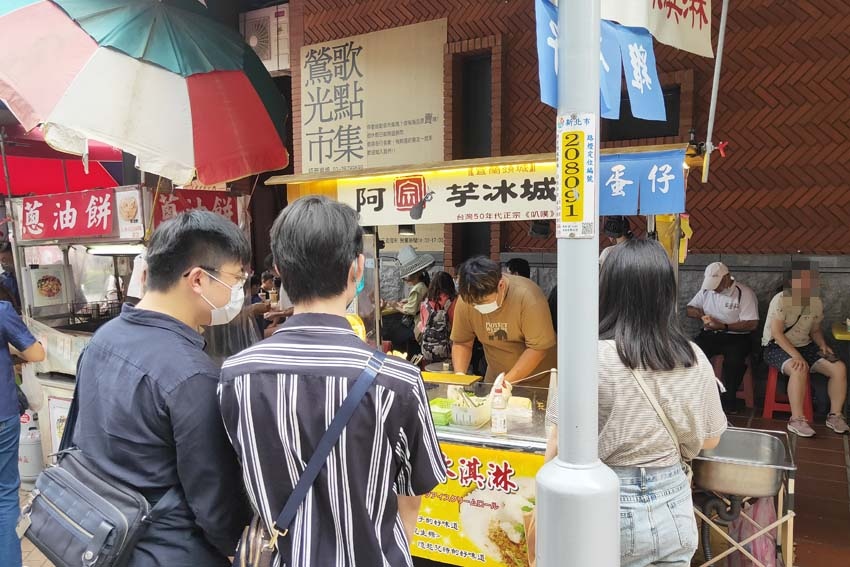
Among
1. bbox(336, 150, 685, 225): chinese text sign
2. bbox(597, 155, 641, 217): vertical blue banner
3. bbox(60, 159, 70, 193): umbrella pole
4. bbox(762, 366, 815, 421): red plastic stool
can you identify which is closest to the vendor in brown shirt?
bbox(336, 150, 685, 225): chinese text sign

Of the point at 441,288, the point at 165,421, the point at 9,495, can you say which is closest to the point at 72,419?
the point at 165,421

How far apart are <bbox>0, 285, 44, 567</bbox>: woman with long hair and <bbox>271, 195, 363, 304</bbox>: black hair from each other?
3.01 meters

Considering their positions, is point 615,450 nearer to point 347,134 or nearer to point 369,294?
point 369,294

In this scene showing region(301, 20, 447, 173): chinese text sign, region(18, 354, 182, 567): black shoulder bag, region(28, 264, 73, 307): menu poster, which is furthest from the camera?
region(301, 20, 447, 173): chinese text sign

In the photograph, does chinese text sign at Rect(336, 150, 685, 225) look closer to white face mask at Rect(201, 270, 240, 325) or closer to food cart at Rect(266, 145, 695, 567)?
food cart at Rect(266, 145, 695, 567)

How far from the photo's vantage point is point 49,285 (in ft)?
18.6

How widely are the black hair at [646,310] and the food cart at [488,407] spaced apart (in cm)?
121

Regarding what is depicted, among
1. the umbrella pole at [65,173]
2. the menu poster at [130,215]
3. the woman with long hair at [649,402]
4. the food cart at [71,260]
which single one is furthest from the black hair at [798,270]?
the umbrella pole at [65,173]

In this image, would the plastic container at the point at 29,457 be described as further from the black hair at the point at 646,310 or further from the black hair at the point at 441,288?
the black hair at the point at 646,310

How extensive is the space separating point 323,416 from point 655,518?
4.72ft

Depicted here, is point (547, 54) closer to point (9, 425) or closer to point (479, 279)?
point (479, 279)

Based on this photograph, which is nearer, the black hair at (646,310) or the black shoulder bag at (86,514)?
the black shoulder bag at (86,514)

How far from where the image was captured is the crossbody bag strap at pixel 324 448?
4.77ft

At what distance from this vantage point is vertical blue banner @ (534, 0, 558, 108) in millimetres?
2316
